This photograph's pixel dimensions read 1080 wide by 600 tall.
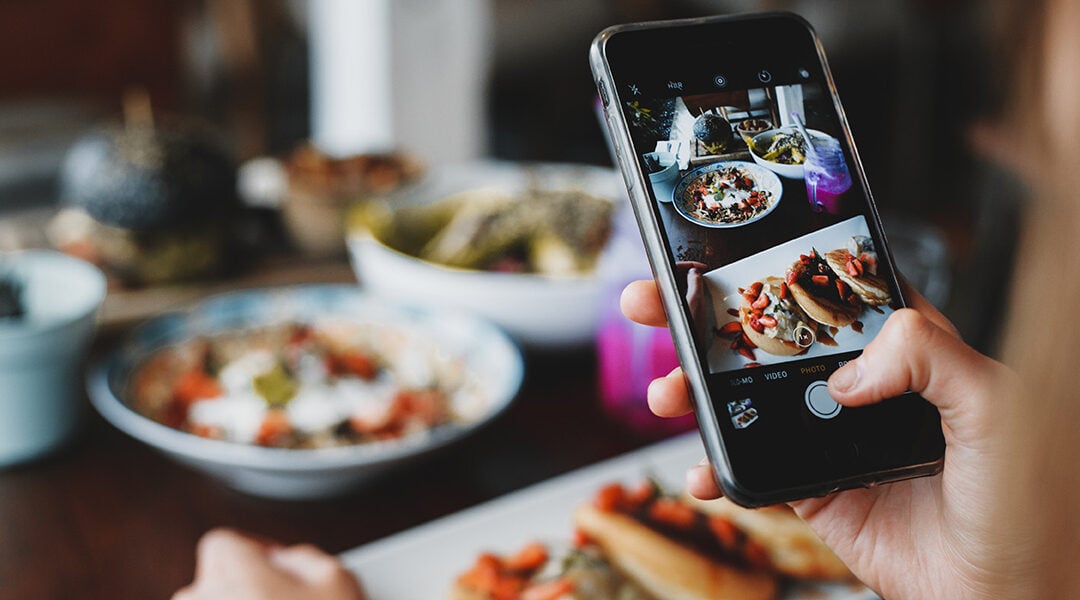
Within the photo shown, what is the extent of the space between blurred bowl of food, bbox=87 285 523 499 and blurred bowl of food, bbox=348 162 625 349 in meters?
0.04

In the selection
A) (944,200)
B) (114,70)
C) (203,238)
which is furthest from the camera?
(944,200)

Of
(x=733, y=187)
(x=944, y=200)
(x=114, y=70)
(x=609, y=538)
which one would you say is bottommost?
(x=944, y=200)

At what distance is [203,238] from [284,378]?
0.36 m

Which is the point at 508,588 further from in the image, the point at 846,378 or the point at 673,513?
the point at 846,378

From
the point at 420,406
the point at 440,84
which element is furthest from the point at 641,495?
the point at 440,84

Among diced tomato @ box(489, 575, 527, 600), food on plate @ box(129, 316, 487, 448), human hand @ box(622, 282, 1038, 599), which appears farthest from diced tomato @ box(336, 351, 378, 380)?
human hand @ box(622, 282, 1038, 599)

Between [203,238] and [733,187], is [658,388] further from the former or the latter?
[203,238]

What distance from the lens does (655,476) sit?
85 centimetres

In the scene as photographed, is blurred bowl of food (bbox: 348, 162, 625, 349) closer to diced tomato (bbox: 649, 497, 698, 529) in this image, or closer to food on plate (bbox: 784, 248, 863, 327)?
diced tomato (bbox: 649, 497, 698, 529)

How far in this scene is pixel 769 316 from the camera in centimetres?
55

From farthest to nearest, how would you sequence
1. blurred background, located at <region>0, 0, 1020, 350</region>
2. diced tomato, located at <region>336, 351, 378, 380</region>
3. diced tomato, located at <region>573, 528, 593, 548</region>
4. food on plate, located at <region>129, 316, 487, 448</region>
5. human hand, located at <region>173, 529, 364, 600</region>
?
1. blurred background, located at <region>0, 0, 1020, 350</region>
2. diced tomato, located at <region>336, 351, 378, 380</region>
3. food on plate, located at <region>129, 316, 487, 448</region>
4. diced tomato, located at <region>573, 528, 593, 548</region>
5. human hand, located at <region>173, 529, 364, 600</region>

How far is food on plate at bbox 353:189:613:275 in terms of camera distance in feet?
3.92

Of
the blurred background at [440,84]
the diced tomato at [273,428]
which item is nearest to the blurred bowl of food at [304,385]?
the diced tomato at [273,428]

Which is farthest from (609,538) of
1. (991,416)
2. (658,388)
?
(991,416)
